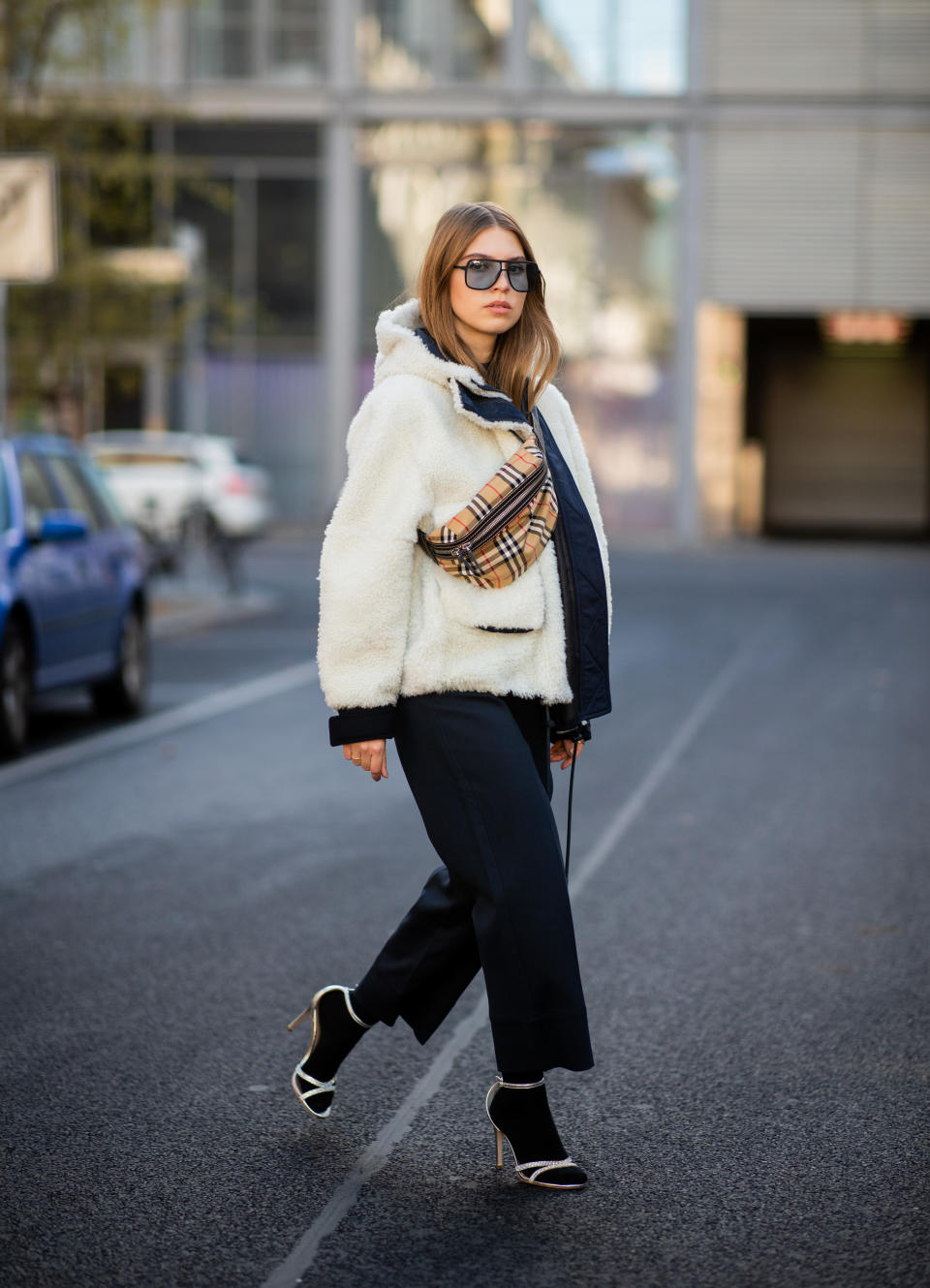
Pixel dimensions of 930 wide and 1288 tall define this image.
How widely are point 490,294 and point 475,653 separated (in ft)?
2.44

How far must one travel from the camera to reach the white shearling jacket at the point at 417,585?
146 inches

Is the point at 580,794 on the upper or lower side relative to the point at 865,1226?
lower

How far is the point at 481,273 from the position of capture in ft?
12.7

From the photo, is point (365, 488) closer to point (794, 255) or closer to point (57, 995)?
point (57, 995)

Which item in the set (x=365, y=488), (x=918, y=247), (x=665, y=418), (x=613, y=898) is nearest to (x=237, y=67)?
(x=665, y=418)

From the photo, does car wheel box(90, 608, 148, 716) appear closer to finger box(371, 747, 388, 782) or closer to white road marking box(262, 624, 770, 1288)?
white road marking box(262, 624, 770, 1288)

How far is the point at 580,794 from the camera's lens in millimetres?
9141

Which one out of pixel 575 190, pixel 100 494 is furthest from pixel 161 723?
pixel 575 190

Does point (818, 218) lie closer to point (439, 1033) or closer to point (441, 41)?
point (441, 41)

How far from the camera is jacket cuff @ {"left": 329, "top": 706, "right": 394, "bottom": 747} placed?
372 centimetres

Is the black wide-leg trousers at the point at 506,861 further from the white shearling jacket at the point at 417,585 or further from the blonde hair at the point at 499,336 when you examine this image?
the blonde hair at the point at 499,336

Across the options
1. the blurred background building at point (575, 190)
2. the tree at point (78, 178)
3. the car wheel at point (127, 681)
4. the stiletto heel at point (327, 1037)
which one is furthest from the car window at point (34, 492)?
the blurred background building at point (575, 190)

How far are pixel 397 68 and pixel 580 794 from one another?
2774 centimetres

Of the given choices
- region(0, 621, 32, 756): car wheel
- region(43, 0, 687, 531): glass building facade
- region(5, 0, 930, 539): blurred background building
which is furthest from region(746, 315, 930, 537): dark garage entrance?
region(0, 621, 32, 756): car wheel
